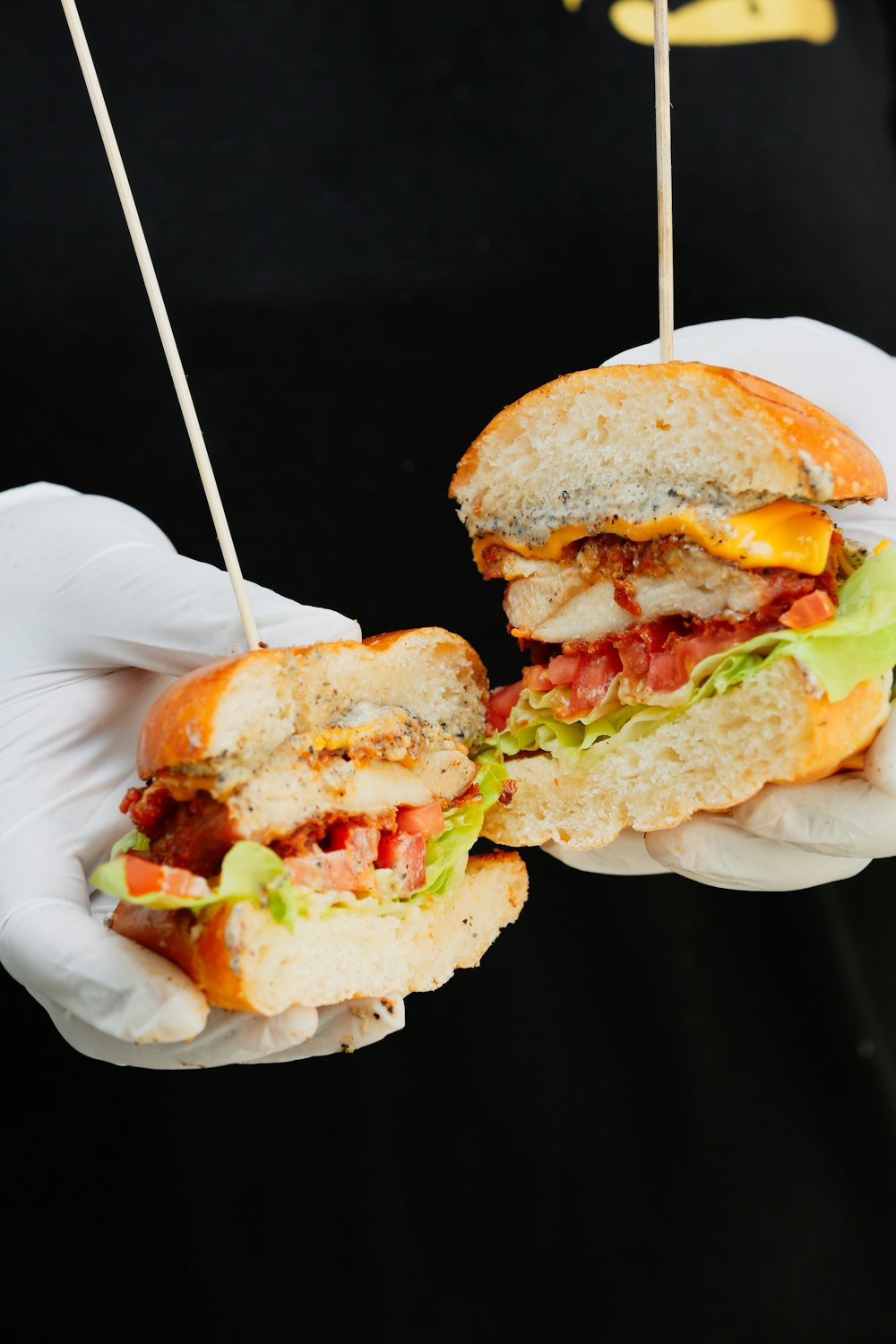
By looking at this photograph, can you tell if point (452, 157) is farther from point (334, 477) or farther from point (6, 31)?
point (6, 31)

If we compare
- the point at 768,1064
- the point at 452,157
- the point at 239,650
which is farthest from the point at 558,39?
the point at 768,1064

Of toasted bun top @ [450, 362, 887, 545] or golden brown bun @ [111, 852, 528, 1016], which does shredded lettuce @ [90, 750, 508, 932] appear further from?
toasted bun top @ [450, 362, 887, 545]

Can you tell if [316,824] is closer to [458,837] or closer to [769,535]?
[458,837]

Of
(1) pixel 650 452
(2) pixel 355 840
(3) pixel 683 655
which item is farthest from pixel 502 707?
(1) pixel 650 452

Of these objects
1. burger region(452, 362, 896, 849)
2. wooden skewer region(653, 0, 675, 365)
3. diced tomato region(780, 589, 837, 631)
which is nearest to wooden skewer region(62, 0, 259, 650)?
burger region(452, 362, 896, 849)

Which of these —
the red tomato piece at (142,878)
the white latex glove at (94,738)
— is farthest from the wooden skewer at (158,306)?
the red tomato piece at (142,878)
